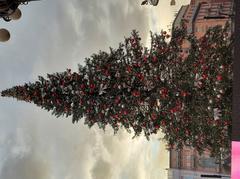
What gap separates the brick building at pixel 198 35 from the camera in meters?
72.6

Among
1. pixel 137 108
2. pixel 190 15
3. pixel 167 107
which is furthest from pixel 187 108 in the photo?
pixel 190 15

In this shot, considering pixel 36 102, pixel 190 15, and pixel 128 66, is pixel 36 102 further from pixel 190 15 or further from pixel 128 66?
pixel 190 15

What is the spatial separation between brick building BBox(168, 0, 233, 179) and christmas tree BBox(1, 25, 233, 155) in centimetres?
4659

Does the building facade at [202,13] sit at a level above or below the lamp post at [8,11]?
above

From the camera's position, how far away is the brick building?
238ft

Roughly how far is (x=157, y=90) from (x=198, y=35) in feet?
190

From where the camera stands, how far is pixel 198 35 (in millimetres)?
78500

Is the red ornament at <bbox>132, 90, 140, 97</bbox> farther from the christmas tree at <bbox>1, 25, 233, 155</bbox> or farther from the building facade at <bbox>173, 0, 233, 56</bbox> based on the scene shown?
the building facade at <bbox>173, 0, 233, 56</bbox>

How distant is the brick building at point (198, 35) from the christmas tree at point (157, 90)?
153 ft

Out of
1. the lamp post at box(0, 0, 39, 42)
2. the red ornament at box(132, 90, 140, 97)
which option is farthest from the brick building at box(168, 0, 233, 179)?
the lamp post at box(0, 0, 39, 42)

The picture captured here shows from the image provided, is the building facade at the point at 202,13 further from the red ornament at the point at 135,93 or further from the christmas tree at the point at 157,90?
the red ornament at the point at 135,93

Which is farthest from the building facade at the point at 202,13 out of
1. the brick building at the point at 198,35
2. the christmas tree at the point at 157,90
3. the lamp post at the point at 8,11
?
the lamp post at the point at 8,11

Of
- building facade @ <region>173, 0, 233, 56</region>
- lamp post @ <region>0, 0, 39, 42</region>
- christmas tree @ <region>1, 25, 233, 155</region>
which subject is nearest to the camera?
lamp post @ <region>0, 0, 39, 42</region>

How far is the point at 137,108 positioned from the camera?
74.9ft
